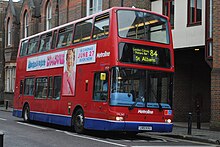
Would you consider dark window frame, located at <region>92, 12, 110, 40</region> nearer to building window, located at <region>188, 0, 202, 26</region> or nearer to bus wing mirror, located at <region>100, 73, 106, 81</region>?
bus wing mirror, located at <region>100, 73, 106, 81</region>

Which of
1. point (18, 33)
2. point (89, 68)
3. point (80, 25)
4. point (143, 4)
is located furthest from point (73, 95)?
point (18, 33)

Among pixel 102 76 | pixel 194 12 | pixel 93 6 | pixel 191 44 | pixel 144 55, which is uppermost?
pixel 93 6

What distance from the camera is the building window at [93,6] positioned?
2983cm

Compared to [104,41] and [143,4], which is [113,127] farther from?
[143,4]

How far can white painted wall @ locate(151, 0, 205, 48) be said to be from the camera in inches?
781

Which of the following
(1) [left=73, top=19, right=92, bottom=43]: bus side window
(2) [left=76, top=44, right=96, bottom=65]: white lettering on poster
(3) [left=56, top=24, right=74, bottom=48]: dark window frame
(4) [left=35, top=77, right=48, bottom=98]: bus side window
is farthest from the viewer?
(4) [left=35, top=77, right=48, bottom=98]: bus side window

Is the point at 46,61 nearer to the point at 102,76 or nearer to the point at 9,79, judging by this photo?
the point at 102,76

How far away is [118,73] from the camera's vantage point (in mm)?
13609

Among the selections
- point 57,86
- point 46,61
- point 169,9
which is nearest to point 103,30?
point 57,86

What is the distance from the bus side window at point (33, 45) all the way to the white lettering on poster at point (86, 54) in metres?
4.72

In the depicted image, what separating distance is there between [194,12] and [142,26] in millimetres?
6817

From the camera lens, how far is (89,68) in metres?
15.3

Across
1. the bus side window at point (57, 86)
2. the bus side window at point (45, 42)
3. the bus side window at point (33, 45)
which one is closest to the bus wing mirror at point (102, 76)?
the bus side window at point (57, 86)

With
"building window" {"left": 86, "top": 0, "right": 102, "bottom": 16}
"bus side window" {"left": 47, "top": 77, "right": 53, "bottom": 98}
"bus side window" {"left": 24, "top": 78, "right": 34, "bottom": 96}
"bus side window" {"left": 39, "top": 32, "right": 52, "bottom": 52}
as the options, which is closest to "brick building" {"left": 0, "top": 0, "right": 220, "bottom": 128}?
"building window" {"left": 86, "top": 0, "right": 102, "bottom": 16}
